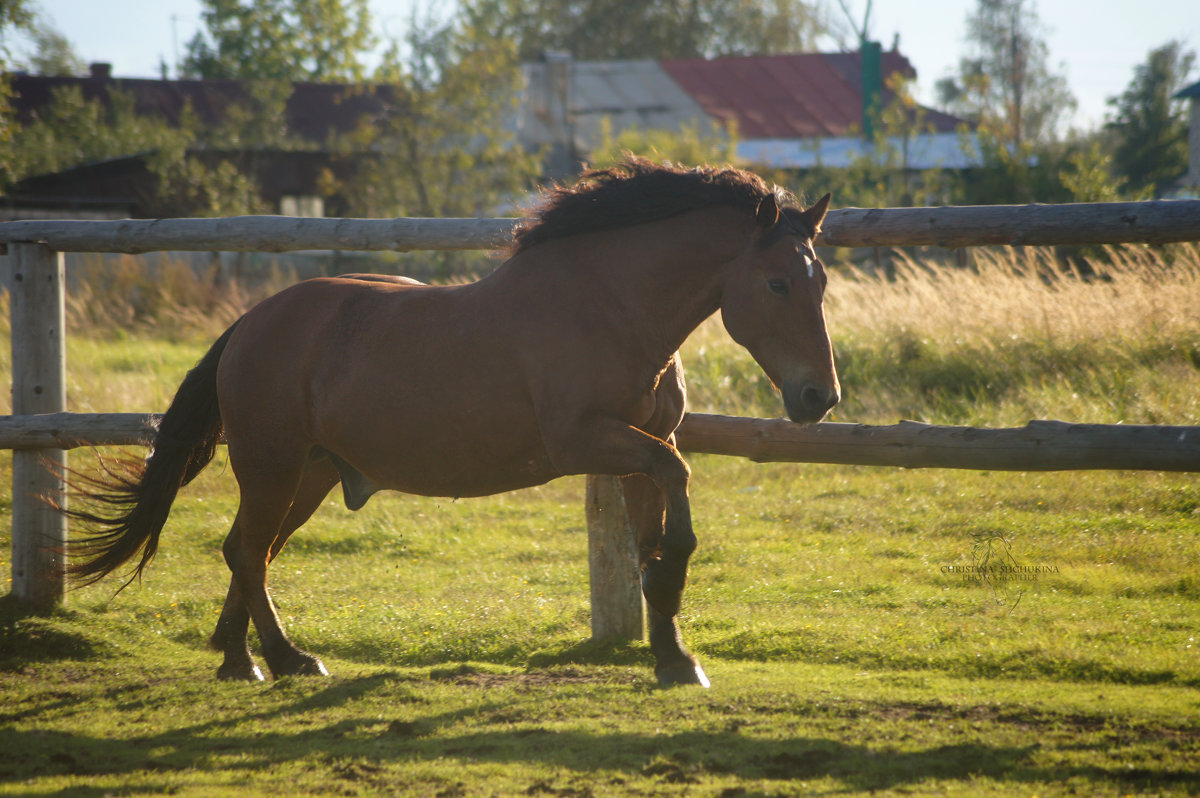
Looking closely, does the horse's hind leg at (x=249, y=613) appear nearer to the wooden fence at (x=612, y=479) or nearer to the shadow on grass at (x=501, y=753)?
the shadow on grass at (x=501, y=753)

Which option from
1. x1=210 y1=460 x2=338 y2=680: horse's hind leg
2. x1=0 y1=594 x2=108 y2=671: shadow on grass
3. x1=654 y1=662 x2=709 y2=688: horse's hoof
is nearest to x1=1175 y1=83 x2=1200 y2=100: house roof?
x1=654 y1=662 x2=709 y2=688: horse's hoof

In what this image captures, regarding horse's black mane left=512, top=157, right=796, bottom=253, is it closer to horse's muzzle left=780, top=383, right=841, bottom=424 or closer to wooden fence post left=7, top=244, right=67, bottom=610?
horse's muzzle left=780, top=383, right=841, bottom=424

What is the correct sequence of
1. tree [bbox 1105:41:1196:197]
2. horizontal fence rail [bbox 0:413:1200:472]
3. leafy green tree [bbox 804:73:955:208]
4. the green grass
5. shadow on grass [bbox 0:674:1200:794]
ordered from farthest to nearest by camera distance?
1. tree [bbox 1105:41:1196:197]
2. leafy green tree [bbox 804:73:955:208]
3. horizontal fence rail [bbox 0:413:1200:472]
4. the green grass
5. shadow on grass [bbox 0:674:1200:794]

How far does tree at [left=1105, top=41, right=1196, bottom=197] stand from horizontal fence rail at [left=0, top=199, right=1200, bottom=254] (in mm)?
29179

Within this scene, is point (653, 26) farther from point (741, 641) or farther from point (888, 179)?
point (741, 641)

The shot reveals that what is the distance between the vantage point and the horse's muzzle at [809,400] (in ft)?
12.2

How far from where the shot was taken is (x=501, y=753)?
3.48 metres

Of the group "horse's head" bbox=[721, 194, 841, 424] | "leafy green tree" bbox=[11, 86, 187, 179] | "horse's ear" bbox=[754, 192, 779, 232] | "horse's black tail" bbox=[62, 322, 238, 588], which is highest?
"leafy green tree" bbox=[11, 86, 187, 179]

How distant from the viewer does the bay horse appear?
3.84 metres

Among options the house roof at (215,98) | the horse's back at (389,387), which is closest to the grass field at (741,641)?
the horse's back at (389,387)

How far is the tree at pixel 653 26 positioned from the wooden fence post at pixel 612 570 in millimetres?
49168

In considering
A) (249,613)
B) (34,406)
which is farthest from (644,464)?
(34,406)

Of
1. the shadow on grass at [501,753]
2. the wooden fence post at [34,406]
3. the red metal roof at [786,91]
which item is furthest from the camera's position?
the red metal roof at [786,91]

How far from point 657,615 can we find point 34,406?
3748 mm
